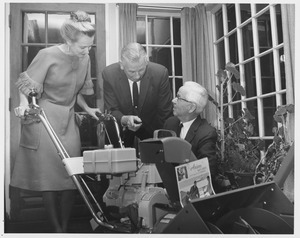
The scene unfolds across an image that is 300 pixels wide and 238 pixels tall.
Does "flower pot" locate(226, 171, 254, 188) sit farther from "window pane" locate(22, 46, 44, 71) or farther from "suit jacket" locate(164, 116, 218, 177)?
"window pane" locate(22, 46, 44, 71)

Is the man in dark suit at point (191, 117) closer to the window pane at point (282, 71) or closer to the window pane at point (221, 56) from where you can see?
the window pane at point (221, 56)

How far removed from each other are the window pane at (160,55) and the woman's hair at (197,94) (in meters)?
0.22

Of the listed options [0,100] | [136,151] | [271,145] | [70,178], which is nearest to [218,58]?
[271,145]

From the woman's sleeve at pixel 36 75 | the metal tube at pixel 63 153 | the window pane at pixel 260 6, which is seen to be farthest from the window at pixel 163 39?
the metal tube at pixel 63 153

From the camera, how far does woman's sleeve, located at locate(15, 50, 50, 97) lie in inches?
84.0

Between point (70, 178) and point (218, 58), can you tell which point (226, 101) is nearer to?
point (218, 58)

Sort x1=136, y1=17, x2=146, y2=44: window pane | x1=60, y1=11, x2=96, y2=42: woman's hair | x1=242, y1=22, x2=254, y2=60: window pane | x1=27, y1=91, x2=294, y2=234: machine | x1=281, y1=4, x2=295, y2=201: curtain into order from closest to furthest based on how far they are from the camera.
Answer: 1. x1=27, y1=91, x2=294, y2=234: machine
2. x1=281, y1=4, x2=295, y2=201: curtain
3. x1=60, y1=11, x2=96, y2=42: woman's hair
4. x1=136, y1=17, x2=146, y2=44: window pane
5. x1=242, y1=22, x2=254, y2=60: window pane

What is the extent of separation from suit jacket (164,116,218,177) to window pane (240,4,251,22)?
81 cm

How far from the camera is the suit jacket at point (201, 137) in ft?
7.48

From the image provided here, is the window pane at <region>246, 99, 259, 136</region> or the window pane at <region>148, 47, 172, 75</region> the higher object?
the window pane at <region>148, 47, 172, 75</region>

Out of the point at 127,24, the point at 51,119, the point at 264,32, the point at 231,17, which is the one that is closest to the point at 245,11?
the point at 231,17

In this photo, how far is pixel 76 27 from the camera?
7.32 ft

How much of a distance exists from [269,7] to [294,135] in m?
0.90

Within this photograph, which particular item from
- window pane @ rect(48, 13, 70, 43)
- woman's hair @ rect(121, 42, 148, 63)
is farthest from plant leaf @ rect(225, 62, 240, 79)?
window pane @ rect(48, 13, 70, 43)
